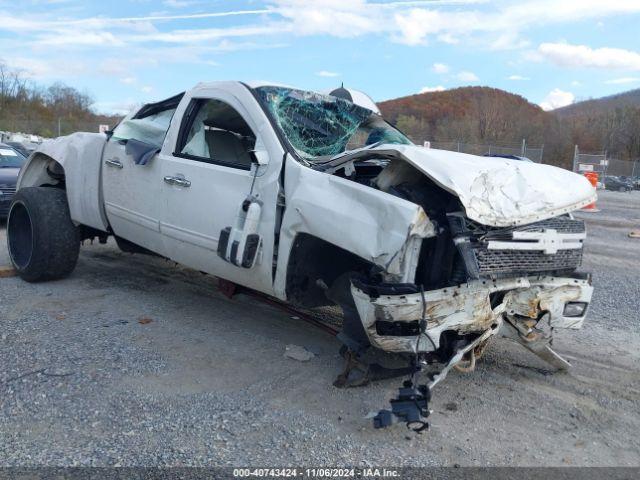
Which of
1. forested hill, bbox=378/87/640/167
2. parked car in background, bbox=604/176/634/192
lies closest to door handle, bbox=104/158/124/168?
parked car in background, bbox=604/176/634/192

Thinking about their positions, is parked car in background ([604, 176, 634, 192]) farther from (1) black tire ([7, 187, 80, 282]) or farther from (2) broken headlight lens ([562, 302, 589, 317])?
(1) black tire ([7, 187, 80, 282])

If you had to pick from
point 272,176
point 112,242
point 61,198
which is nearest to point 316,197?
point 272,176

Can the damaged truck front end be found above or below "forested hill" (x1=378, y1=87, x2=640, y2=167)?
below

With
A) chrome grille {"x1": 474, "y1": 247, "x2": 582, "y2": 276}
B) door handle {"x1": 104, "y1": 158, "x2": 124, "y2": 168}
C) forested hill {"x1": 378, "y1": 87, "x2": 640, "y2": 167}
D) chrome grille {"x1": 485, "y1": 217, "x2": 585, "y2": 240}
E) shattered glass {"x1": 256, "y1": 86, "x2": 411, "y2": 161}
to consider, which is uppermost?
forested hill {"x1": 378, "y1": 87, "x2": 640, "y2": 167}

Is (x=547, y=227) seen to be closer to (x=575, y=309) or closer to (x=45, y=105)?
(x=575, y=309)

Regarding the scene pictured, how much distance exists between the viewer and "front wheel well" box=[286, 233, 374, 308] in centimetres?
387

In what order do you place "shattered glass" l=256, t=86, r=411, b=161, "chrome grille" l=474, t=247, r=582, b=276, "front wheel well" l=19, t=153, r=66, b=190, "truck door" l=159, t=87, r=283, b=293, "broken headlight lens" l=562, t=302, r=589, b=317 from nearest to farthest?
"chrome grille" l=474, t=247, r=582, b=276 < "broken headlight lens" l=562, t=302, r=589, b=317 < "truck door" l=159, t=87, r=283, b=293 < "shattered glass" l=256, t=86, r=411, b=161 < "front wheel well" l=19, t=153, r=66, b=190

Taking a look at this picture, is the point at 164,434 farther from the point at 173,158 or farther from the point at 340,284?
the point at 173,158

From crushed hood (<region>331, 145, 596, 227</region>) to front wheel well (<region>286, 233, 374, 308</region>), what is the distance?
1.92ft

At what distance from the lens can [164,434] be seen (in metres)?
3.13

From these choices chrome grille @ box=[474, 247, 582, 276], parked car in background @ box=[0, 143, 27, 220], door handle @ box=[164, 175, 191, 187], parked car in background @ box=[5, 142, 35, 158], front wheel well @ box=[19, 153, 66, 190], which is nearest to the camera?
chrome grille @ box=[474, 247, 582, 276]

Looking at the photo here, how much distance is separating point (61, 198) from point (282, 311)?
249 cm

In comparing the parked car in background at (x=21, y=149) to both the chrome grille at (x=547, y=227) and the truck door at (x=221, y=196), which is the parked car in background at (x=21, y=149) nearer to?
the truck door at (x=221, y=196)

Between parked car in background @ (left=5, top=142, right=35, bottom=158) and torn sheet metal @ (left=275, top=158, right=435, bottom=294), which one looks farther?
parked car in background @ (left=5, top=142, right=35, bottom=158)
